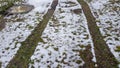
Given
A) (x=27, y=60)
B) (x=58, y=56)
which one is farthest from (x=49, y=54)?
(x=27, y=60)

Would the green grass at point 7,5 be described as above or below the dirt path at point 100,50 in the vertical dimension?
above

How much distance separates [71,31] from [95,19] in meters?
1.93

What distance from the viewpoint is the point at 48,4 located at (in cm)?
1338

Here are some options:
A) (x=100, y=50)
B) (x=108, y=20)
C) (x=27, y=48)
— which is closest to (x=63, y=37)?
(x=27, y=48)

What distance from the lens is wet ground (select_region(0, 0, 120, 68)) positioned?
279 inches

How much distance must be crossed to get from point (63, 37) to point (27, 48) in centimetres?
174

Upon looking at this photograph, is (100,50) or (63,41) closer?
(100,50)

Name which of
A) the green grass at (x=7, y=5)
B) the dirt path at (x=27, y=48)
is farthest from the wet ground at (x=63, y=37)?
the green grass at (x=7, y=5)

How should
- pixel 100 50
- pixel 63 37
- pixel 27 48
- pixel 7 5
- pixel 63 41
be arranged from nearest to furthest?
pixel 100 50
pixel 27 48
pixel 63 41
pixel 63 37
pixel 7 5

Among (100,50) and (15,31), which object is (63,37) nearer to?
(100,50)

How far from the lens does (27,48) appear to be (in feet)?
26.4

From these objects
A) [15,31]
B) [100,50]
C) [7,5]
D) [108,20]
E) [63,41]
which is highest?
[7,5]

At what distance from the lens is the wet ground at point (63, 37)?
7078mm

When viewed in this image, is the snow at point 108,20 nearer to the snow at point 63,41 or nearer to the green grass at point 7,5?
the snow at point 63,41
